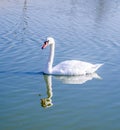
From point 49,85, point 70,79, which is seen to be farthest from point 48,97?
point 70,79

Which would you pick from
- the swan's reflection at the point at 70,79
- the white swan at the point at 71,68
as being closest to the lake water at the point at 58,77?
the swan's reflection at the point at 70,79

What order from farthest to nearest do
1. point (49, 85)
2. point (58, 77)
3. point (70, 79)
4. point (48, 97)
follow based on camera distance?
1. point (58, 77)
2. point (70, 79)
3. point (49, 85)
4. point (48, 97)

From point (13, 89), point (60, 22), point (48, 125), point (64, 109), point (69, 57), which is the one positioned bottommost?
point (48, 125)

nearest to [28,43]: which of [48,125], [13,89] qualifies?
[13,89]

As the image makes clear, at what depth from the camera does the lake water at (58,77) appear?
1059cm

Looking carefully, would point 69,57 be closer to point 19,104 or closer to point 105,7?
point 19,104

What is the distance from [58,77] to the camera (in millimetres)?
13992

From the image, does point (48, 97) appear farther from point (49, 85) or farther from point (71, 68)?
point (71, 68)

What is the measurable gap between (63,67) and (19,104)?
10.0 feet

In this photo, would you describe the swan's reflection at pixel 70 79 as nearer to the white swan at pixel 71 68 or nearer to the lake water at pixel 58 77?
the lake water at pixel 58 77

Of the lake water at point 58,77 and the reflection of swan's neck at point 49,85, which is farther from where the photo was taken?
the reflection of swan's neck at point 49,85

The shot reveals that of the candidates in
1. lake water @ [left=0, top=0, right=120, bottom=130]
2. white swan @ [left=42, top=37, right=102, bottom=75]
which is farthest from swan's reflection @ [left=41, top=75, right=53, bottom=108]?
white swan @ [left=42, top=37, right=102, bottom=75]

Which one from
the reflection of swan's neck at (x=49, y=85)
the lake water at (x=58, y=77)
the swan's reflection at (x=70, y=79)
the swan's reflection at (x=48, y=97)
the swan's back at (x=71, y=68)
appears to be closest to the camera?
the lake water at (x=58, y=77)

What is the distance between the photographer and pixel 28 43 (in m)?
17.8
